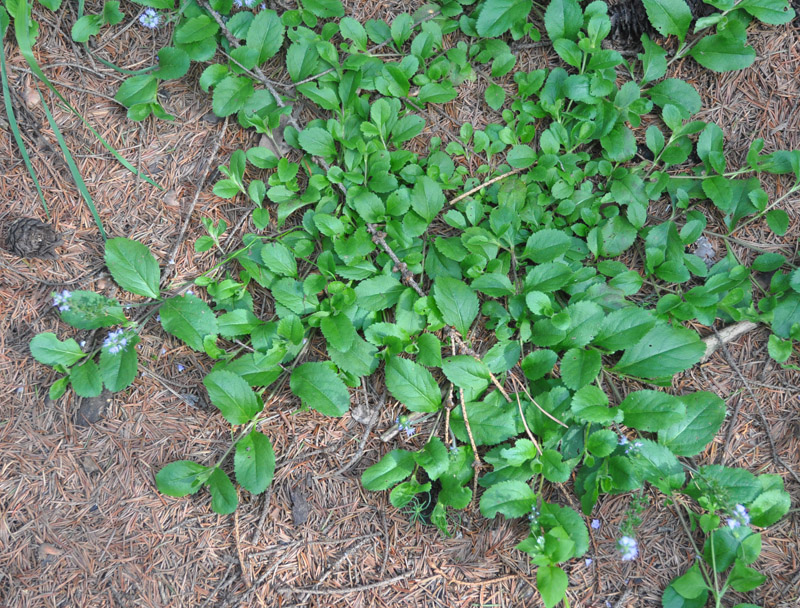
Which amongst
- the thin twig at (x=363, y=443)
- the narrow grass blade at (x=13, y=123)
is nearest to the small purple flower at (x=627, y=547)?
the thin twig at (x=363, y=443)

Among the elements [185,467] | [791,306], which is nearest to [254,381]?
[185,467]

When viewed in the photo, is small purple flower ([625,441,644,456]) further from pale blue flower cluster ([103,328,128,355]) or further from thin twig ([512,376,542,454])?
pale blue flower cluster ([103,328,128,355])

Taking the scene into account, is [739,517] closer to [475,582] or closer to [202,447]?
[475,582]

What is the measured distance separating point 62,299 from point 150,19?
1.31m

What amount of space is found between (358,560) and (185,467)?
2.60 feet

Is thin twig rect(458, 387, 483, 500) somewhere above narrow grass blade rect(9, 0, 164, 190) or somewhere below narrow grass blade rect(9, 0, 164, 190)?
below

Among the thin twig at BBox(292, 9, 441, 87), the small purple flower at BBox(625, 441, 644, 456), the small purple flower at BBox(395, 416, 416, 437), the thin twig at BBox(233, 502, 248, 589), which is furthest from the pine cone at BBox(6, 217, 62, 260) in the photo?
the small purple flower at BBox(625, 441, 644, 456)

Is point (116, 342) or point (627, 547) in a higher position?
point (116, 342)

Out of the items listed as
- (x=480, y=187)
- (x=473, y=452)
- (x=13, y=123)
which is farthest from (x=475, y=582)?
(x=13, y=123)

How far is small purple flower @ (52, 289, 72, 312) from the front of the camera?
2221 mm

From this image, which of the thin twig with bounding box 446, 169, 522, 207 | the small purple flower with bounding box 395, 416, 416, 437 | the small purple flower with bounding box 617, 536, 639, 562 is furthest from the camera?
the thin twig with bounding box 446, 169, 522, 207

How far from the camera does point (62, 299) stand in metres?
2.23

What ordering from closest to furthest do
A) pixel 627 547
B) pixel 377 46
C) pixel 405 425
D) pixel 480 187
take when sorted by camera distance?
pixel 627 547 < pixel 405 425 < pixel 480 187 < pixel 377 46

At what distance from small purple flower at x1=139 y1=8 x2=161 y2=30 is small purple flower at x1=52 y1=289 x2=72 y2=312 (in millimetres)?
1247
